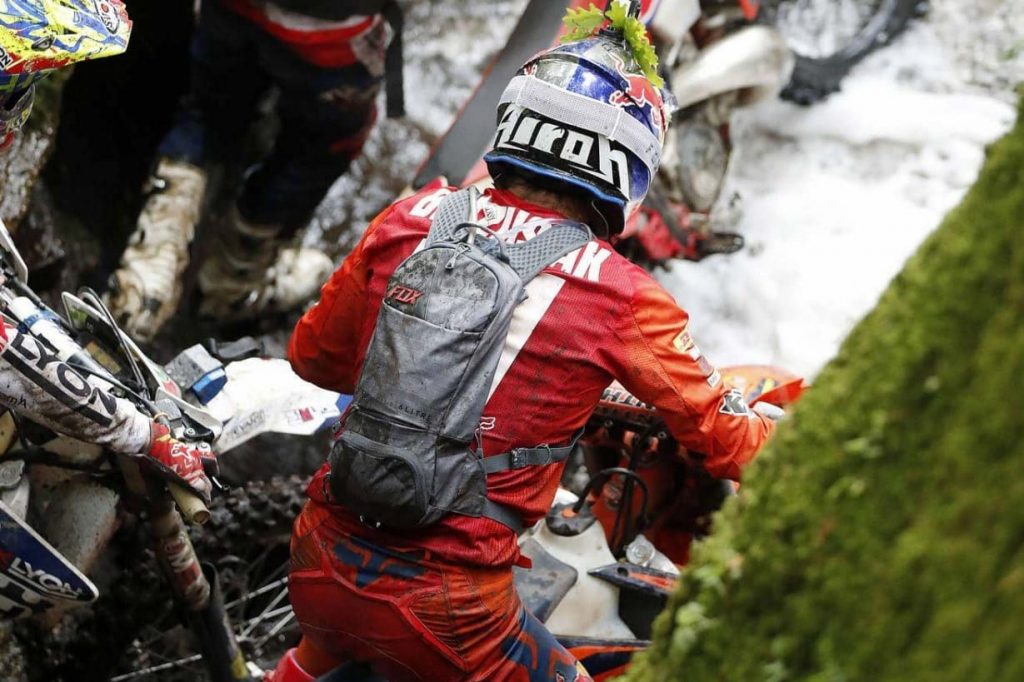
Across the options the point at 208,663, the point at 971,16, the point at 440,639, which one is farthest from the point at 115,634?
the point at 971,16

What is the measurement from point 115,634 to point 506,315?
2223 mm

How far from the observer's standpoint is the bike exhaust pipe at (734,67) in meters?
5.84

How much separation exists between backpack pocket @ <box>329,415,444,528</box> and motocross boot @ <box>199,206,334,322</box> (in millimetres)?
3428

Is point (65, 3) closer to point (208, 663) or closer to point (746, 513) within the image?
point (208, 663)

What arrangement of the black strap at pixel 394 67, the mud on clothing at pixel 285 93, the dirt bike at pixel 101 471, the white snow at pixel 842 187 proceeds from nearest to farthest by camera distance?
the dirt bike at pixel 101 471, the mud on clothing at pixel 285 93, the black strap at pixel 394 67, the white snow at pixel 842 187

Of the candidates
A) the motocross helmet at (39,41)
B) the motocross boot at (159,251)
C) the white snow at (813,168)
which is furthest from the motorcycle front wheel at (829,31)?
the motocross helmet at (39,41)

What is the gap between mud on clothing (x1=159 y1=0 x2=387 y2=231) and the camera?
486cm

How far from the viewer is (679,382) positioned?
7.93ft

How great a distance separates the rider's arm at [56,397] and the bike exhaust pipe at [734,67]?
402 cm

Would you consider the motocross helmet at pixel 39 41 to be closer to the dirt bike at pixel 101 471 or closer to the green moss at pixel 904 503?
the dirt bike at pixel 101 471

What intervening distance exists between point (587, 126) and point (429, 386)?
787 mm

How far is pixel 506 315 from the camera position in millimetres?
2262

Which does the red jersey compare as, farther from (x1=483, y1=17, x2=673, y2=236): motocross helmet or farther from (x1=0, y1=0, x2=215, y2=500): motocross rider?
(x1=0, y1=0, x2=215, y2=500): motocross rider

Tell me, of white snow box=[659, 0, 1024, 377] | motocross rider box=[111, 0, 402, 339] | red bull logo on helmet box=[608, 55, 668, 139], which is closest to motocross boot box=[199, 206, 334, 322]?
motocross rider box=[111, 0, 402, 339]
